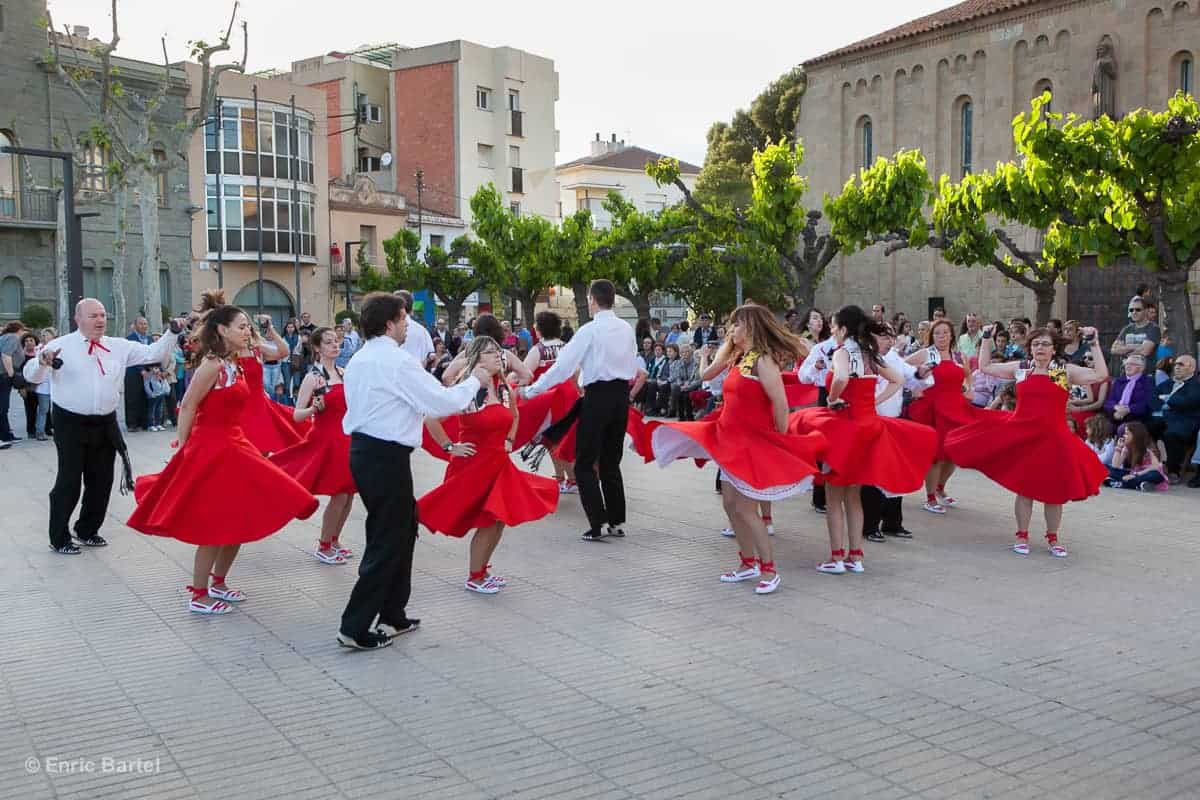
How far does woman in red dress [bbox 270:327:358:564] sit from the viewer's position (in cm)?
854

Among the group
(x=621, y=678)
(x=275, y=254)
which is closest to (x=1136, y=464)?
(x=621, y=678)

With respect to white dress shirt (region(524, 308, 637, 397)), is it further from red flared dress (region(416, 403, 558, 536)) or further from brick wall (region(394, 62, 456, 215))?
brick wall (region(394, 62, 456, 215))

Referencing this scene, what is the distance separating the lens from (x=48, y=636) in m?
6.90

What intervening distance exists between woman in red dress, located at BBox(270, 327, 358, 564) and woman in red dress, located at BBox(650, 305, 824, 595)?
2.56m

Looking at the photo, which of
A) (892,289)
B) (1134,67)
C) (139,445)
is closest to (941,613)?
(139,445)

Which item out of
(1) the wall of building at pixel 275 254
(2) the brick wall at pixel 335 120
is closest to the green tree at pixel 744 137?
(1) the wall of building at pixel 275 254

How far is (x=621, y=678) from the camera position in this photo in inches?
237

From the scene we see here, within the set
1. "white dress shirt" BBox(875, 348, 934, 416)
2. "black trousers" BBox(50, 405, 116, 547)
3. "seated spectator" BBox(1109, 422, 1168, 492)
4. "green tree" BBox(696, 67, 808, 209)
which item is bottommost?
"seated spectator" BBox(1109, 422, 1168, 492)

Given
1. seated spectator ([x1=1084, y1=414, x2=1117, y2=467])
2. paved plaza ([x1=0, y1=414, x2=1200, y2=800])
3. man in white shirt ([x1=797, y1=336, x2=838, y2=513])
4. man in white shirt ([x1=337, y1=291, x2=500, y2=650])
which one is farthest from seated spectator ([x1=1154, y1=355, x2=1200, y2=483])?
man in white shirt ([x1=337, y1=291, x2=500, y2=650])

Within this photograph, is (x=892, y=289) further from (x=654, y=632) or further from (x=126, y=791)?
(x=126, y=791)

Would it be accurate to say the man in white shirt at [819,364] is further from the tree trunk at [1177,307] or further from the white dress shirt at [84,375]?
the tree trunk at [1177,307]

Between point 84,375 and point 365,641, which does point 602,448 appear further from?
point 84,375

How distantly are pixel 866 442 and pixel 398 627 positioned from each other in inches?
142

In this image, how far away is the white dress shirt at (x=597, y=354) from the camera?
9742 millimetres
